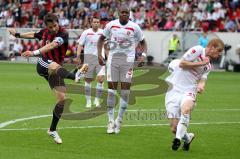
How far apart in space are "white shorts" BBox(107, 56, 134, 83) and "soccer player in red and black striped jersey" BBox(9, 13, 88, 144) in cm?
166

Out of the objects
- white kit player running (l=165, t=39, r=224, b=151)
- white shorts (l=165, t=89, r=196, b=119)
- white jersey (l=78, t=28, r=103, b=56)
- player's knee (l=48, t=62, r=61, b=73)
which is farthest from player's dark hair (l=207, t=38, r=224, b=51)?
white jersey (l=78, t=28, r=103, b=56)

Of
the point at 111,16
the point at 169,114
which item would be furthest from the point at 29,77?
the point at 169,114

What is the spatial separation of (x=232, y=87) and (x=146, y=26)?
57.8 ft

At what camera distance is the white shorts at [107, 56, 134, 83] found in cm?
1476

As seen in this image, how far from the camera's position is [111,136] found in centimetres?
1370

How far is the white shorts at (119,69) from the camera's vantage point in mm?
14758

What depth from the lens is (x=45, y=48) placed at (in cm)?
1273

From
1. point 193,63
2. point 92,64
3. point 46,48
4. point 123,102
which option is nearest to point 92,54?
point 92,64

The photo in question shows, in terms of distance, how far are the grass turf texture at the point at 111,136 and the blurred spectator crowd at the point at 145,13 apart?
18809mm

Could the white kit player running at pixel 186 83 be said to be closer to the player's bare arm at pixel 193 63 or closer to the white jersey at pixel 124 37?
the player's bare arm at pixel 193 63

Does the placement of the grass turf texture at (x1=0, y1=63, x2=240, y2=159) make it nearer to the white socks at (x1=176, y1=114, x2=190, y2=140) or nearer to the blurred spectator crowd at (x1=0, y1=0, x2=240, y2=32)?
the white socks at (x1=176, y1=114, x2=190, y2=140)

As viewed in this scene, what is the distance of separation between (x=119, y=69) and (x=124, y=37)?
0.71 metres

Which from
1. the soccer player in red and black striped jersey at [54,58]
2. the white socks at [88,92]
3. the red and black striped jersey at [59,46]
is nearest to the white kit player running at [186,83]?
the soccer player in red and black striped jersey at [54,58]

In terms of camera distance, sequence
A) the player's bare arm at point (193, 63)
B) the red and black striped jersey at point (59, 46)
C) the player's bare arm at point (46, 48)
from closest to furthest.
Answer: the player's bare arm at point (193, 63), the player's bare arm at point (46, 48), the red and black striped jersey at point (59, 46)
